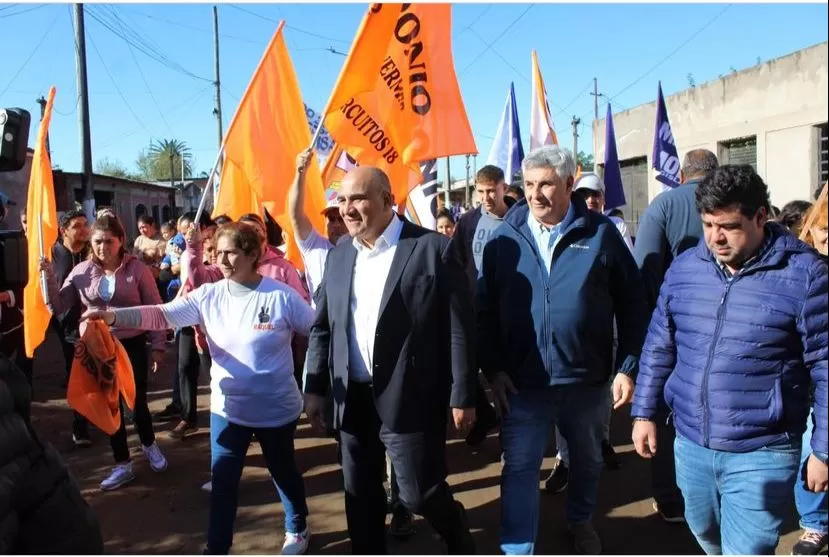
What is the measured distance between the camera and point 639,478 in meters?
4.38

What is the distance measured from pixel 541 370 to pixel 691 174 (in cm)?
177

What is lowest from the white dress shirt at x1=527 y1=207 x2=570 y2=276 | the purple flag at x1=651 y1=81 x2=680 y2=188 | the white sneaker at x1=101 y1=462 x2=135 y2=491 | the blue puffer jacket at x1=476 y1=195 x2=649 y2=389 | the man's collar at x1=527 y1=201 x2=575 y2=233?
the white sneaker at x1=101 y1=462 x2=135 y2=491

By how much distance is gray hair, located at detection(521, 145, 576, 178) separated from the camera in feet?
10.1

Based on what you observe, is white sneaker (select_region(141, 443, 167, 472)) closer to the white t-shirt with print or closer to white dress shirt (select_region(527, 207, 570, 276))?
the white t-shirt with print

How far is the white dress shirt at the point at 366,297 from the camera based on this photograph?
9.68ft

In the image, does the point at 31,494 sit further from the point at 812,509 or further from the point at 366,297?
the point at 812,509

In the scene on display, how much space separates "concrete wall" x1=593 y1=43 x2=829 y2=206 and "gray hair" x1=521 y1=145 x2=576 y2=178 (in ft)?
31.4

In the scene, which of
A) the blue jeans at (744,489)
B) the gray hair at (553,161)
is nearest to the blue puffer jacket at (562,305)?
the gray hair at (553,161)

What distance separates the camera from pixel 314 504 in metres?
4.17

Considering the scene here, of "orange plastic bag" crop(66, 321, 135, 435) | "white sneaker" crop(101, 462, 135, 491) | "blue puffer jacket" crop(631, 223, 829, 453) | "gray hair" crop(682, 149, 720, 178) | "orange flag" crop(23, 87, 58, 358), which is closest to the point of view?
"blue puffer jacket" crop(631, 223, 829, 453)

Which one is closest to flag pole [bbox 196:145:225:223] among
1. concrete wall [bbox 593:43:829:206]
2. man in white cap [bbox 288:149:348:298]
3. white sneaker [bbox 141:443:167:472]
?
man in white cap [bbox 288:149:348:298]

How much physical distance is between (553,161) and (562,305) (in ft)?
2.20

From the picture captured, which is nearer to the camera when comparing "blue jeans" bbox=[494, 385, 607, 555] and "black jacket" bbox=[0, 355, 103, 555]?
"black jacket" bbox=[0, 355, 103, 555]

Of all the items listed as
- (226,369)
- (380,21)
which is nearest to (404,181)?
(380,21)
